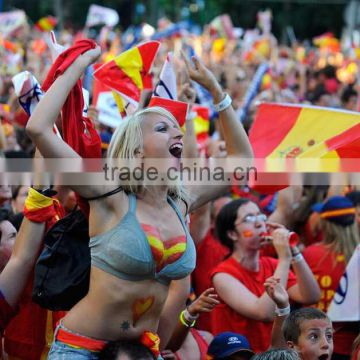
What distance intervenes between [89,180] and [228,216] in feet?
6.60

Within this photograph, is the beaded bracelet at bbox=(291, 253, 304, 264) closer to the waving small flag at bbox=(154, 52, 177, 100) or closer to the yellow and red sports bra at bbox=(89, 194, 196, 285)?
the waving small flag at bbox=(154, 52, 177, 100)

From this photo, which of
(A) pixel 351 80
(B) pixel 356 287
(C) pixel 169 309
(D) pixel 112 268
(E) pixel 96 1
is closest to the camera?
(D) pixel 112 268

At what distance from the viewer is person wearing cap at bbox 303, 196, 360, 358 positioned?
5.64 m

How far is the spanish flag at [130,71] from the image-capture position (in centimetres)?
556

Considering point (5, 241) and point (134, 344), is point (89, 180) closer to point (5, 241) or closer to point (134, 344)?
point (134, 344)

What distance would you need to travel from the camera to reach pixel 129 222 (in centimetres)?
351

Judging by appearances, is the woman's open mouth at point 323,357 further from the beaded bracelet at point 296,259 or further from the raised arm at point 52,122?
the raised arm at point 52,122

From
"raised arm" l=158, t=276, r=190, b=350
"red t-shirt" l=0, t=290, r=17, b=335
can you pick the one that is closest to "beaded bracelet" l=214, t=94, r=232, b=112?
"raised arm" l=158, t=276, r=190, b=350

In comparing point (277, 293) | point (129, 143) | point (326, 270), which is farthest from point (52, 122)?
point (326, 270)

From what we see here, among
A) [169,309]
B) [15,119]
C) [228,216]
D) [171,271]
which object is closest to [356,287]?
[228,216]

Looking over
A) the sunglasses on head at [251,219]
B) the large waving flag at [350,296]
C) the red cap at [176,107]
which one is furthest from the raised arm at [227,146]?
the large waving flag at [350,296]

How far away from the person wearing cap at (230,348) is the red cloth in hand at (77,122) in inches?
51.2

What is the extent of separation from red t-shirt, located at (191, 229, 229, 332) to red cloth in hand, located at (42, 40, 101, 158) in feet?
6.25

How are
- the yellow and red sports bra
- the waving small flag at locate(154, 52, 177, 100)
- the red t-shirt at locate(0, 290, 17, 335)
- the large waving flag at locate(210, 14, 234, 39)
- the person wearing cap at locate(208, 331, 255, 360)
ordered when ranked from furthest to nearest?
the large waving flag at locate(210, 14, 234, 39)
the waving small flag at locate(154, 52, 177, 100)
the person wearing cap at locate(208, 331, 255, 360)
the red t-shirt at locate(0, 290, 17, 335)
the yellow and red sports bra
